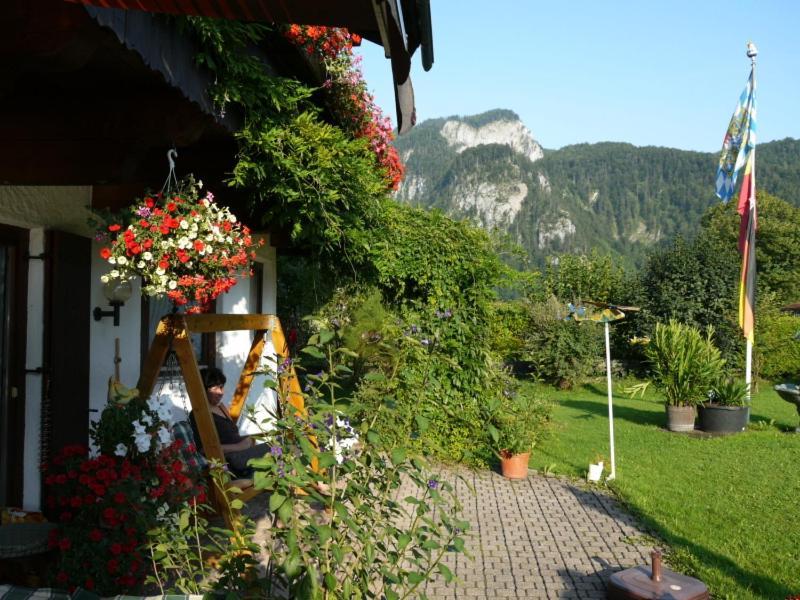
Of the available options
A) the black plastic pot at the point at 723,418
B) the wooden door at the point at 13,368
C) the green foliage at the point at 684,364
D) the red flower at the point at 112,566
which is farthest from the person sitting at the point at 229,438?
the black plastic pot at the point at 723,418

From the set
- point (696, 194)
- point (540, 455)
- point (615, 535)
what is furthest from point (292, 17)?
point (696, 194)

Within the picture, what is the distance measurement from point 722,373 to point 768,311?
869 cm

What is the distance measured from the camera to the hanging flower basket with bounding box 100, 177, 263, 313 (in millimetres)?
3660

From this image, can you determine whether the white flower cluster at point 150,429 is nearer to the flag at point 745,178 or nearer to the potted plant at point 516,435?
the potted plant at point 516,435

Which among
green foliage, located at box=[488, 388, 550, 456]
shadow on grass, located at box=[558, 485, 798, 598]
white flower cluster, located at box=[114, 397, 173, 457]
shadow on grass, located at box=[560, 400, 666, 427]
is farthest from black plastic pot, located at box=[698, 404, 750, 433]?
white flower cluster, located at box=[114, 397, 173, 457]

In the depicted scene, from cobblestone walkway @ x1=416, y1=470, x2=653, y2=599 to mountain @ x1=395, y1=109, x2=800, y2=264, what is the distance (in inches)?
3935

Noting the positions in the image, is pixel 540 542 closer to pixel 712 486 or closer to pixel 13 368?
pixel 712 486

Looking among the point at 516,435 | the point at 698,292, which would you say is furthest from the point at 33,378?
the point at 698,292

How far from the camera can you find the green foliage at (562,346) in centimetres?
1775

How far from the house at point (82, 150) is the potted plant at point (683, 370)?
7608 mm

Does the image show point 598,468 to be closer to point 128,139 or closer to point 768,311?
point 128,139

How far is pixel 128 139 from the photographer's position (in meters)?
3.44

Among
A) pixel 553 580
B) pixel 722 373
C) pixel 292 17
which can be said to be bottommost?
pixel 553 580

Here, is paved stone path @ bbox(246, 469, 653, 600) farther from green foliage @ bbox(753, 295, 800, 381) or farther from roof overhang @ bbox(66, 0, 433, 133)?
green foliage @ bbox(753, 295, 800, 381)
